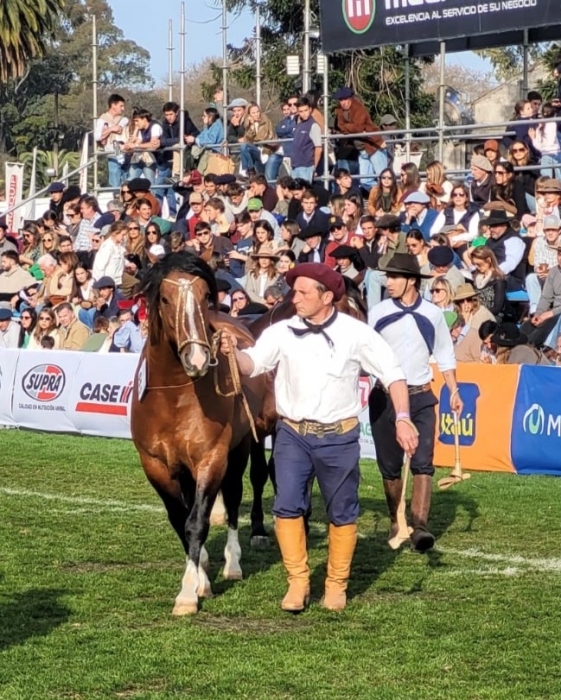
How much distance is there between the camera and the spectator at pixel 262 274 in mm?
17484

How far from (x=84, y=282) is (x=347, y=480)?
44.1 ft

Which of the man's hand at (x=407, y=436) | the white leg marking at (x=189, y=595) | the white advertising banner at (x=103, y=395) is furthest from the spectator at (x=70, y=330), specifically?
the man's hand at (x=407, y=436)

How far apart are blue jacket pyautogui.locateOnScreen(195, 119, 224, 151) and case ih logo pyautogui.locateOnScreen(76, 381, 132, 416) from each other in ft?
25.9

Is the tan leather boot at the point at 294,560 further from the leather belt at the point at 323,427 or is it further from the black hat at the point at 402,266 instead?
the black hat at the point at 402,266

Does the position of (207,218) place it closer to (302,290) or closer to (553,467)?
(553,467)

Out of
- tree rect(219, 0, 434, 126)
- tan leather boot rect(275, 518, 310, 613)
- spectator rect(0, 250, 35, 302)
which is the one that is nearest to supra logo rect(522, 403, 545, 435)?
tan leather boot rect(275, 518, 310, 613)

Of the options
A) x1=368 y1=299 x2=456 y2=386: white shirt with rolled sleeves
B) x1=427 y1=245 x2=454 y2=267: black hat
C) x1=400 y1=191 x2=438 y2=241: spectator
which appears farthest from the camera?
x1=400 y1=191 x2=438 y2=241: spectator

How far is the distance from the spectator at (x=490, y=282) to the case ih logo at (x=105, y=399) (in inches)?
183

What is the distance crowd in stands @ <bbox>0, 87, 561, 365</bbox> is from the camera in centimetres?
1593

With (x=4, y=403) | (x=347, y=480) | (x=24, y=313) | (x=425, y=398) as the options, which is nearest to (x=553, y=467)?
(x=425, y=398)

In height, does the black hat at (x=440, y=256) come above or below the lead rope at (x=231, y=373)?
above

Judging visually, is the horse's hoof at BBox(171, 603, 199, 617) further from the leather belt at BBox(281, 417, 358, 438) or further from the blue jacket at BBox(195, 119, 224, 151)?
the blue jacket at BBox(195, 119, 224, 151)

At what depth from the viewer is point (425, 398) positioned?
9375 millimetres

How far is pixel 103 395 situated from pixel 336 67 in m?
19.7
